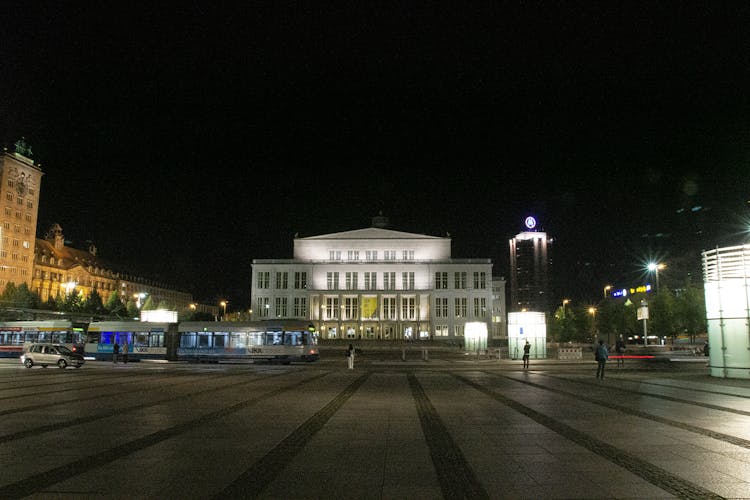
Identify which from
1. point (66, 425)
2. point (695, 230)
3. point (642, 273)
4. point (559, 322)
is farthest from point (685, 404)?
point (642, 273)

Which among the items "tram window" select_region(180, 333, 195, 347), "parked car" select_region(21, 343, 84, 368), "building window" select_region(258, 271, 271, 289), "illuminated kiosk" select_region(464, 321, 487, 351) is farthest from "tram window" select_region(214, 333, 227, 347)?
"building window" select_region(258, 271, 271, 289)

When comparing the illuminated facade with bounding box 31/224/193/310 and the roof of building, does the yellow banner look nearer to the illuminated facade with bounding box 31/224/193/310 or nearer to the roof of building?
the roof of building

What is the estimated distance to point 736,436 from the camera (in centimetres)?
1162

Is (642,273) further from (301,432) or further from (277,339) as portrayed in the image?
(301,432)

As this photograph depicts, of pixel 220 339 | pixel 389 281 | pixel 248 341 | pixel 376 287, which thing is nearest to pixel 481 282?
pixel 389 281

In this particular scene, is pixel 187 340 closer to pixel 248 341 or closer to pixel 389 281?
pixel 248 341

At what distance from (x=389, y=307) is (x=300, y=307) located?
1712 cm

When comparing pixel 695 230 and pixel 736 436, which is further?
pixel 695 230

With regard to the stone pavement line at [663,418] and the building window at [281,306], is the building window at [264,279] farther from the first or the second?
the stone pavement line at [663,418]

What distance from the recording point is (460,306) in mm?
107875

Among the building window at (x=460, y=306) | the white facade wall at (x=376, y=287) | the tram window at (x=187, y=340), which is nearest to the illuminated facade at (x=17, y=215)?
the white facade wall at (x=376, y=287)

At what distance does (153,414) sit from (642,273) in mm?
169051

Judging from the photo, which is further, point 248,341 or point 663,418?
point 248,341

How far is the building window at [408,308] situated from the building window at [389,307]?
1672 mm
